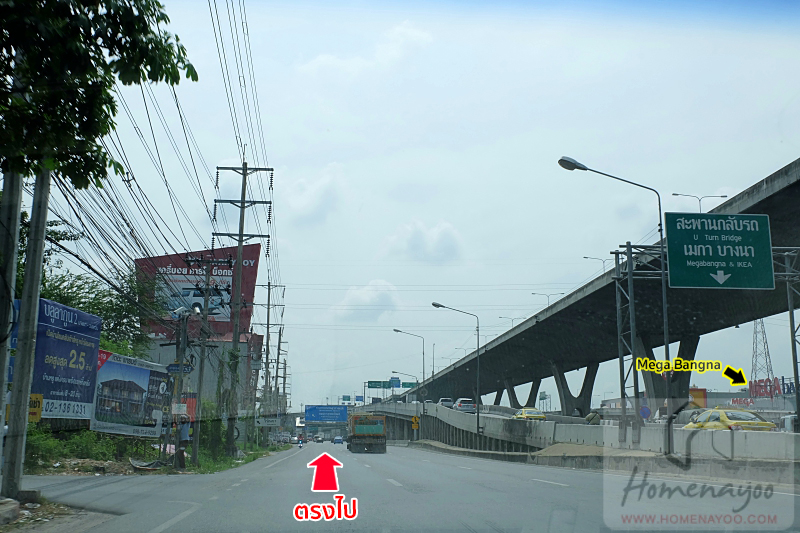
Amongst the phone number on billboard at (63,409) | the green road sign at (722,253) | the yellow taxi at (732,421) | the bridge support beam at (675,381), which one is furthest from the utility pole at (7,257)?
the bridge support beam at (675,381)

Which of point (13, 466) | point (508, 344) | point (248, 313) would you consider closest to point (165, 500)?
point (13, 466)

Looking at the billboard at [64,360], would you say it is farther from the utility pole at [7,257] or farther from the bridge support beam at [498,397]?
the bridge support beam at [498,397]

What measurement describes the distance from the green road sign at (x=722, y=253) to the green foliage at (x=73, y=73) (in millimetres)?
17058

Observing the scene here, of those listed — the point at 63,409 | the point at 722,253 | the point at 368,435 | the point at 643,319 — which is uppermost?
the point at 643,319

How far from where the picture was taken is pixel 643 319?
48.6m

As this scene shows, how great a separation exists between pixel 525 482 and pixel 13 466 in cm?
1066

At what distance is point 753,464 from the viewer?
17453 mm

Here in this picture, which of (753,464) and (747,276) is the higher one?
(747,276)

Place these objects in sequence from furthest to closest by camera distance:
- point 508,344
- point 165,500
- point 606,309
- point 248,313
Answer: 1. point 508,344
2. point 248,313
3. point 606,309
4. point 165,500

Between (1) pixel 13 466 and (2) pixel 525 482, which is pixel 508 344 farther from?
(1) pixel 13 466

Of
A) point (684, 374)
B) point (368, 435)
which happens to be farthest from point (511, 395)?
point (684, 374)

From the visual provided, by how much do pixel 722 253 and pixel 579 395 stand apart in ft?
185

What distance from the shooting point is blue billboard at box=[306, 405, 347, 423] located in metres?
99.3

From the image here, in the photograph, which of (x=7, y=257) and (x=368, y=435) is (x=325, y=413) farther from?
(x=7, y=257)
